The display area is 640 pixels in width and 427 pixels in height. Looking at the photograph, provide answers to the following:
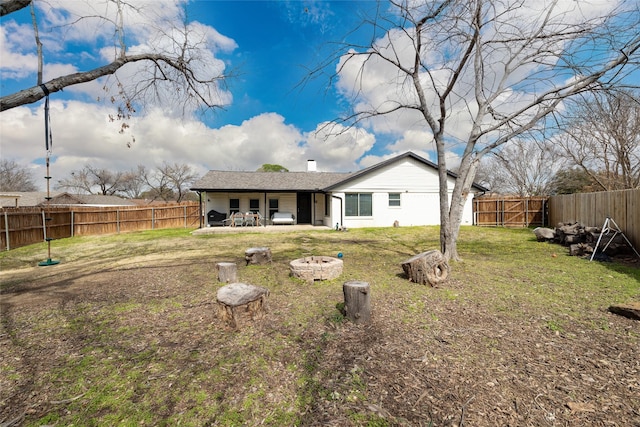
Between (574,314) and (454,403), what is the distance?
320cm

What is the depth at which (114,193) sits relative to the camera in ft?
178

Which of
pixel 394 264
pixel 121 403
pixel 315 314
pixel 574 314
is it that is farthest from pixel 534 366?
pixel 394 264

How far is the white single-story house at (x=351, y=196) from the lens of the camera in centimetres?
1744

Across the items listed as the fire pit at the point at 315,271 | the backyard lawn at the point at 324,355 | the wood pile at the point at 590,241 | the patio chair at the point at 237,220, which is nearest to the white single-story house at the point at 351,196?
the patio chair at the point at 237,220

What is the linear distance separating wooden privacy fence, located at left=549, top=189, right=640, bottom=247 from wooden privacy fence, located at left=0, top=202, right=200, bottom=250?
60.4 feet

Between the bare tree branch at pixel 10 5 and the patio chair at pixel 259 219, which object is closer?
the bare tree branch at pixel 10 5

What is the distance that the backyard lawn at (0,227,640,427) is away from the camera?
226 cm

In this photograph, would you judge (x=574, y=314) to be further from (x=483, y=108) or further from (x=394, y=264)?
(x=483, y=108)

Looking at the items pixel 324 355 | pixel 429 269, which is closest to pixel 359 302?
pixel 324 355

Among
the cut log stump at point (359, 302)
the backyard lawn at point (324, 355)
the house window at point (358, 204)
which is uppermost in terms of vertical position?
the house window at point (358, 204)

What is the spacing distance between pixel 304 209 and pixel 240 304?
1678 cm

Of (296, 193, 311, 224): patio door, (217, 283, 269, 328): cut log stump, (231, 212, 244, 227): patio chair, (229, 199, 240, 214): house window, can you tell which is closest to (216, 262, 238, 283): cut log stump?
(217, 283, 269, 328): cut log stump

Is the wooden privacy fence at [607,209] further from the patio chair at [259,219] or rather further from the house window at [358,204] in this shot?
the patio chair at [259,219]

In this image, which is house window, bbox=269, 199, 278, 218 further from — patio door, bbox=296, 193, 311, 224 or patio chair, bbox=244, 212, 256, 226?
patio chair, bbox=244, 212, 256, 226
